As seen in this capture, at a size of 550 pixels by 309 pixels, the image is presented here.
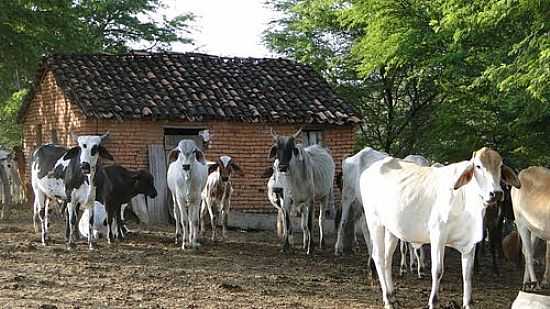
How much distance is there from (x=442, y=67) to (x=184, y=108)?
6.44 m

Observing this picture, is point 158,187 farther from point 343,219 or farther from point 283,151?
point 343,219

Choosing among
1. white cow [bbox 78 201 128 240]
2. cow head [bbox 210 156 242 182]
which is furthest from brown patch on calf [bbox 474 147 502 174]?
cow head [bbox 210 156 242 182]

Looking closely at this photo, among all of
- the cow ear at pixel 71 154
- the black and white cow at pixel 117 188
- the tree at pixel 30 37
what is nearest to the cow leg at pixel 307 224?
the black and white cow at pixel 117 188

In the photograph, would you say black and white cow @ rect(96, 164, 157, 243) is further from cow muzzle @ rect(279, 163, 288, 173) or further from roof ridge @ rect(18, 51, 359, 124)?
cow muzzle @ rect(279, 163, 288, 173)

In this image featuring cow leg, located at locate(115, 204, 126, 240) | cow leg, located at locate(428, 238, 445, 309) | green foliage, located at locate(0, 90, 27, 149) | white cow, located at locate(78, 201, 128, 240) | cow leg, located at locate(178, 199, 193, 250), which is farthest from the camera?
green foliage, located at locate(0, 90, 27, 149)

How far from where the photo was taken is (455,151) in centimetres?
1962

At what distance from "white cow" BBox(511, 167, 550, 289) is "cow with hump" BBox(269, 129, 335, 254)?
4.21 m

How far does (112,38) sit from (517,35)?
78.9ft

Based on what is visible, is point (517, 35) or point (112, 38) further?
point (112, 38)

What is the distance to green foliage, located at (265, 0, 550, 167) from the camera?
11.1 meters

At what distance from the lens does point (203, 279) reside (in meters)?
11.3

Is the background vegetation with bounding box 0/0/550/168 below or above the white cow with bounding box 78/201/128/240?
above

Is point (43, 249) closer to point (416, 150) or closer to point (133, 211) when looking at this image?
point (133, 211)

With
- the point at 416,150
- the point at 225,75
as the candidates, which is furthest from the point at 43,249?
the point at 416,150
